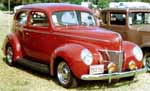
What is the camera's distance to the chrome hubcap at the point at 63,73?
349 inches

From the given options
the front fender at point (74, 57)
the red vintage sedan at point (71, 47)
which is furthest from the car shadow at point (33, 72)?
the front fender at point (74, 57)

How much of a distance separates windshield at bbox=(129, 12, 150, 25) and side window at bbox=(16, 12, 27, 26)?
2.88 meters

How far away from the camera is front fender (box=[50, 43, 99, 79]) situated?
27.8 feet

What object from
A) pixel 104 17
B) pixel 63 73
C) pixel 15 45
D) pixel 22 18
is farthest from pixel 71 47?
pixel 104 17

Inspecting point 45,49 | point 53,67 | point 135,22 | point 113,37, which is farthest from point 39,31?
point 135,22

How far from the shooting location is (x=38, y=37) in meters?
10.1

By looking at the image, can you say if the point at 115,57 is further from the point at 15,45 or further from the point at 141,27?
the point at 15,45

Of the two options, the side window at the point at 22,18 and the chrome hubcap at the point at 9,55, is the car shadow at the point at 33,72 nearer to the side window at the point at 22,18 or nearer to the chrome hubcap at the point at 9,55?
the chrome hubcap at the point at 9,55

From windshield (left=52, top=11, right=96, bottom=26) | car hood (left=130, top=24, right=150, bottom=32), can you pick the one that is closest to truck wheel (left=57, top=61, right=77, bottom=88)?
windshield (left=52, top=11, right=96, bottom=26)

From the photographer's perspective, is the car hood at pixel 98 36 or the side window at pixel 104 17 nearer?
the car hood at pixel 98 36

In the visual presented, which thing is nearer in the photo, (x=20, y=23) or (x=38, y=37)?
(x=38, y=37)

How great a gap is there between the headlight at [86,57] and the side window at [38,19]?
1682mm

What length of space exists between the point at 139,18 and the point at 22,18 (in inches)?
129

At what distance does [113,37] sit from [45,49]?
1858mm
